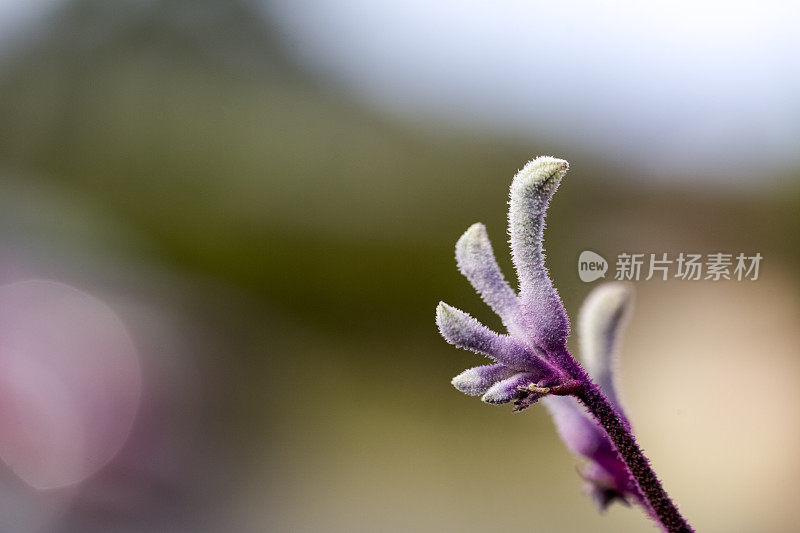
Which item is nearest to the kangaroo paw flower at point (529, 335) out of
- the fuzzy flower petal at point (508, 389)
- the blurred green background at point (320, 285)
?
the fuzzy flower petal at point (508, 389)

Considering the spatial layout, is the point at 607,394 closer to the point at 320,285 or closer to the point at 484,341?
the point at 484,341

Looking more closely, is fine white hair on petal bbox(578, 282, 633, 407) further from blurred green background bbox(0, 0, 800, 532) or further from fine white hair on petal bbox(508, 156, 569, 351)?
blurred green background bbox(0, 0, 800, 532)

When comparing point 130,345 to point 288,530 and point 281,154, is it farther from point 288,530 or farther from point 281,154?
point 281,154

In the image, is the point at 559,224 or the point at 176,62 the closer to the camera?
the point at 559,224

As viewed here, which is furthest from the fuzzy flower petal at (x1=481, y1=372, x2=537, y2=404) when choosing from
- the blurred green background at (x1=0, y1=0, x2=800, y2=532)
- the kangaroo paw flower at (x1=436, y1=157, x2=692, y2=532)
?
the blurred green background at (x1=0, y1=0, x2=800, y2=532)

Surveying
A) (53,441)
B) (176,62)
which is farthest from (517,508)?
(176,62)

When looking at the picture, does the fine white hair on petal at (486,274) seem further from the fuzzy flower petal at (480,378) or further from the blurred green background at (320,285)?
the blurred green background at (320,285)
